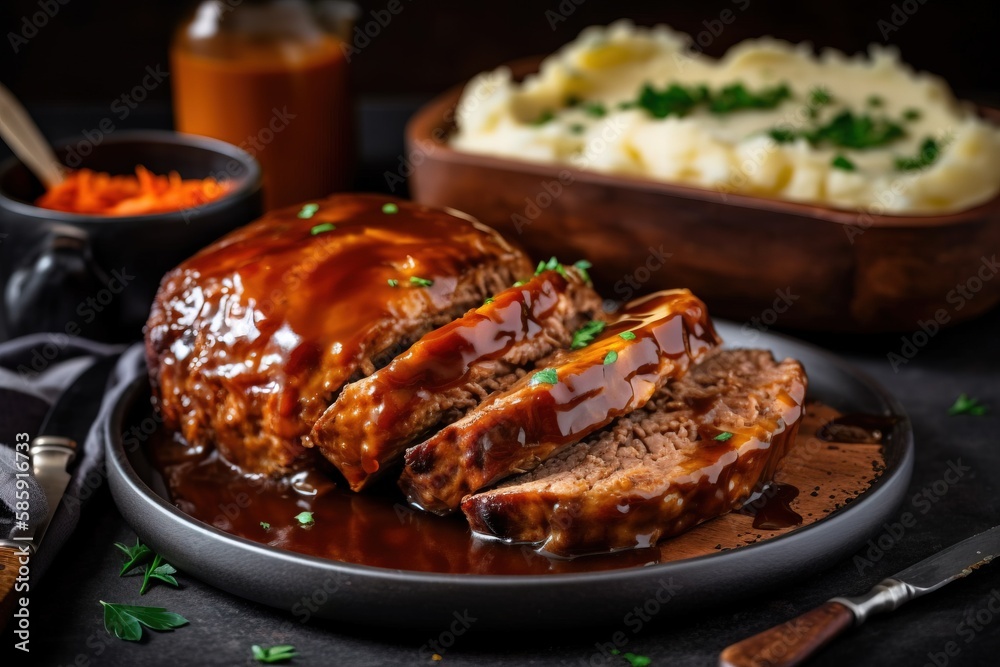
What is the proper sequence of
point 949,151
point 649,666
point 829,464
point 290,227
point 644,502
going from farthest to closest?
point 949,151, point 290,227, point 829,464, point 644,502, point 649,666

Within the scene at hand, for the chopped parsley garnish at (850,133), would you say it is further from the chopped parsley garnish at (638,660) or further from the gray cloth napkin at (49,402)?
the gray cloth napkin at (49,402)

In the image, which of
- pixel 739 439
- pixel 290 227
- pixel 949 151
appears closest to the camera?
pixel 739 439

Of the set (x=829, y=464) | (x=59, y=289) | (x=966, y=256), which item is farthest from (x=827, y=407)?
(x=59, y=289)

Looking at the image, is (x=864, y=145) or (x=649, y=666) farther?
(x=864, y=145)

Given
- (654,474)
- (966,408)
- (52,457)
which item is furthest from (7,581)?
(966,408)

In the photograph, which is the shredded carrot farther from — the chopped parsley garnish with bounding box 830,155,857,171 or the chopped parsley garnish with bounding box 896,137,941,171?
the chopped parsley garnish with bounding box 896,137,941,171

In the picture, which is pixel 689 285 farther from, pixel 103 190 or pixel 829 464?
pixel 103 190

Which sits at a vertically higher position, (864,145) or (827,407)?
(864,145)

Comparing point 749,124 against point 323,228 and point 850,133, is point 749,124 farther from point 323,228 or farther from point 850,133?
point 323,228

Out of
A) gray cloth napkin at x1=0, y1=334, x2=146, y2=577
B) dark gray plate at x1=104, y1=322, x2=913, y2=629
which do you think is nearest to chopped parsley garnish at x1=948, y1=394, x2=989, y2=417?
dark gray plate at x1=104, y1=322, x2=913, y2=629
